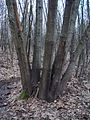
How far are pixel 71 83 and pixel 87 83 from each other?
0.89 m

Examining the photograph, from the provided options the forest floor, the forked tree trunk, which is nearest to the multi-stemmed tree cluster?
the forked tree trunk

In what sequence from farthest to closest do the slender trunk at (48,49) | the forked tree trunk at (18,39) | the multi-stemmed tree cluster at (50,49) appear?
the forked tree trunk at (18,39)
the multi-stemmed tree cluster at (50,49)
the slender trunk at (48,49)

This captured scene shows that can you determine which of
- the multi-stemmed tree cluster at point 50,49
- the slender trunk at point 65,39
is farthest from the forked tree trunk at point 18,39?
the slender trunk at point 65,39

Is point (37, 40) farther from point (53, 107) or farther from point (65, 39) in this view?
point (53, 107)

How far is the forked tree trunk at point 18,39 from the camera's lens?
16.3ft

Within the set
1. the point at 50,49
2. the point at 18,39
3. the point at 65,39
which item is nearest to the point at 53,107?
the point at 50,49

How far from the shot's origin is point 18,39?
5176 mm

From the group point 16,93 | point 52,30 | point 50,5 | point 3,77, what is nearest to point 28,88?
point 16,93

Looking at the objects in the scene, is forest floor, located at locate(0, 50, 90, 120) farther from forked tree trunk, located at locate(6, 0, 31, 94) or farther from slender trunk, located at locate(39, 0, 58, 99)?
forked tree trunk, located at locate(6, 0, 31, 94)

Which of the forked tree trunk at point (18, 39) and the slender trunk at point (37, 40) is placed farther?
the slender trunk at point (37, 40)

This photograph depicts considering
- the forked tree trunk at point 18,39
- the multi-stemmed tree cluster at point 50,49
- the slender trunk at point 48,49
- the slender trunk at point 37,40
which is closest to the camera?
the slender trunk at point 48,49

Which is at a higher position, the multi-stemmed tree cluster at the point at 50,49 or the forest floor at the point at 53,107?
the multi-stemmed tree cluster at the point at 50,49

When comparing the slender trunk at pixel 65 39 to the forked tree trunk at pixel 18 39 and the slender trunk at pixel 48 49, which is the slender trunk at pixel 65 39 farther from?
the forked tree trunk at pixel 18 39

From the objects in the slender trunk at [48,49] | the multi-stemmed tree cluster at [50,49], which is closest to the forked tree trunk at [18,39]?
the multi-stemmed tree cluster at [50,49]
